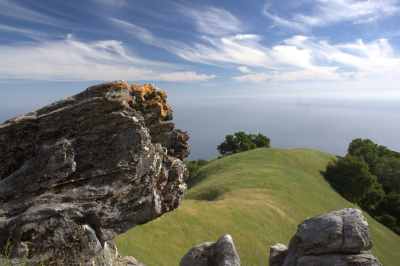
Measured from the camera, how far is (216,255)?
26.1m

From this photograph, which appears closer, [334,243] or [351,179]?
[334,243]

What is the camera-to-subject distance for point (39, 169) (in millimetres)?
16812

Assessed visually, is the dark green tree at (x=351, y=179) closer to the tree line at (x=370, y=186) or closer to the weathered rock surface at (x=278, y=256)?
the tree line at (x=370, y=186)

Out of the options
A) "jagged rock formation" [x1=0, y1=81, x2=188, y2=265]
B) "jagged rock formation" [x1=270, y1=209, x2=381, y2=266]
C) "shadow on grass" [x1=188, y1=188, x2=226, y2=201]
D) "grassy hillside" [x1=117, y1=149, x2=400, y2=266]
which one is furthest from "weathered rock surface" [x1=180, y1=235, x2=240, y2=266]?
"shadow on grass" [x1=188, y1=188, x2=226, y2=201]

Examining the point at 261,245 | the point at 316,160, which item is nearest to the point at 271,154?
the point at 316,160

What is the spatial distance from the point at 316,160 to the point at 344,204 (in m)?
27.7

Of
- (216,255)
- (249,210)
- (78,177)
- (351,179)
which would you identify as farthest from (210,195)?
(78,177)

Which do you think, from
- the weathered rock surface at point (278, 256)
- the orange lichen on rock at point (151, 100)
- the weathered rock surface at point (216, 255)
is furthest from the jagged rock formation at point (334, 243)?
the orange lichen on rock at point (151, 100)

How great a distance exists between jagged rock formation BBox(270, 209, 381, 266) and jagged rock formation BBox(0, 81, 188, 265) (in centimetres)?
1213

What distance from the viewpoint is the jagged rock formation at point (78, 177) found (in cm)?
1565

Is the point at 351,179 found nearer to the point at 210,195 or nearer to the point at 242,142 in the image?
the point at 242,142

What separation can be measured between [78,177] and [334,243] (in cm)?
1734

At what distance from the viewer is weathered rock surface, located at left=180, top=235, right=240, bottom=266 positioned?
82.5ft

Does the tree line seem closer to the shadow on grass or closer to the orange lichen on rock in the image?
the shadow on grass
